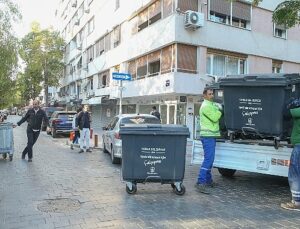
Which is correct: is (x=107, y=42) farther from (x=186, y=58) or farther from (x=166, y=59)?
(x=186, y=58)

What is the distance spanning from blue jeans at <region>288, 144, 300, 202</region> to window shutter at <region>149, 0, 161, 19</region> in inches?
737

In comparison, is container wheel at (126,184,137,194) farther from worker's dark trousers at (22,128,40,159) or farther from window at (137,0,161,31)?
window at (137,0,161,31)

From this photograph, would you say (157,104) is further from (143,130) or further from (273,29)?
(143,130)

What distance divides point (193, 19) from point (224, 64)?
3.88m

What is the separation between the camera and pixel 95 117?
41812 millimetres

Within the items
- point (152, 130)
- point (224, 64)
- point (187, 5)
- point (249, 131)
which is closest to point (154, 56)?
point (187, 5)

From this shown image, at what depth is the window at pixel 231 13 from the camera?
2398 cm

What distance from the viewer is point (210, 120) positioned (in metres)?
8.41

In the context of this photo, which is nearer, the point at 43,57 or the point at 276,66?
the point at 276,66

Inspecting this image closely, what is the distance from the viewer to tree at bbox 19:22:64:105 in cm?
5734

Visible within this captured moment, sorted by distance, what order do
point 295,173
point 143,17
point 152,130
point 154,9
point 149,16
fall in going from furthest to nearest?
1. point 143,17
2. point 149,16
3. point 154,9
4. point 152,130
5. point 295,173

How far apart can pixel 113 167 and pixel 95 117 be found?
30.4 m

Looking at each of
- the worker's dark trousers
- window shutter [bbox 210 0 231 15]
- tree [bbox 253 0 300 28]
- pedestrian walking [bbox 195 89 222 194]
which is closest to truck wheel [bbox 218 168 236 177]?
pedestrian walking [bbox 195 89 222 194]

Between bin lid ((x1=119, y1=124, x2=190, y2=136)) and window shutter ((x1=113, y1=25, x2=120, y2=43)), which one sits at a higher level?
window shutter ((x1=113, y1=25, x2=120, y2=43))
